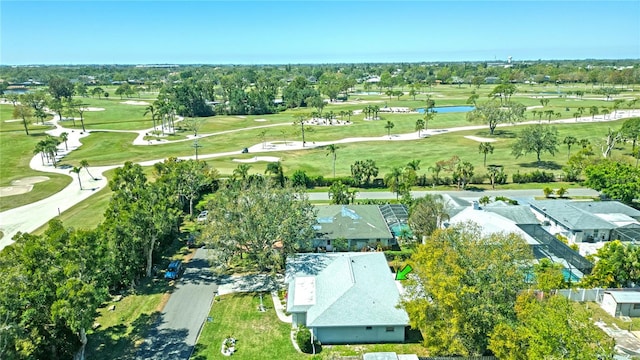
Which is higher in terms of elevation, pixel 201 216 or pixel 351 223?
pixel 351 223

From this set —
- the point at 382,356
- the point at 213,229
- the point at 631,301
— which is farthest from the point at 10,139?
the point at 631,301

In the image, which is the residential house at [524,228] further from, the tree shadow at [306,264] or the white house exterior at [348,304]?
the tree shadow at [306,264]

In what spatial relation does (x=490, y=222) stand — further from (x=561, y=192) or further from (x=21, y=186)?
(x=21, y=186)

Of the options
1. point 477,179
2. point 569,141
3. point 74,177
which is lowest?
point 74,177

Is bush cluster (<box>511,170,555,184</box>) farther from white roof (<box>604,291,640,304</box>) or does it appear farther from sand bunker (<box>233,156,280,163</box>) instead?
sand bunker (<box>233,156,280,163</box>)

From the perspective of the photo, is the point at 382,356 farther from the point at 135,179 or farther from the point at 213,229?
the point at 135,179

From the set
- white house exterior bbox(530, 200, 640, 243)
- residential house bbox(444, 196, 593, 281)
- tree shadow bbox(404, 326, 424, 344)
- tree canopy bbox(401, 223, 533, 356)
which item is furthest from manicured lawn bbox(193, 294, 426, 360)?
white house exterior bbox(530, 200, 640, 243)

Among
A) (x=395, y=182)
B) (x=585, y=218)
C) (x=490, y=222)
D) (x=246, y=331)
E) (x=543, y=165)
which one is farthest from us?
(x=543, y=165)

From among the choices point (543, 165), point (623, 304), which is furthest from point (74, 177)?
point (543, 165)
